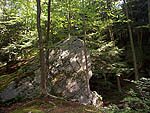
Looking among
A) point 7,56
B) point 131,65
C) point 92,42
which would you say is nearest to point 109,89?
point 131,65

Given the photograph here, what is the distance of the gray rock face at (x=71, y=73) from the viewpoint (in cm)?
1402

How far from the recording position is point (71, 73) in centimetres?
1482

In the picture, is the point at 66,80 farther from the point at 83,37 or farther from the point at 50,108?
the point at 83,37

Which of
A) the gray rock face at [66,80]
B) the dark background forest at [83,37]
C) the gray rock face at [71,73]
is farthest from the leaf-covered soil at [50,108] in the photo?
the gray rock face at [71,73]

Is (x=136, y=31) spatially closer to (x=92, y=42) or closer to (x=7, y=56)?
(x=92, y=42)

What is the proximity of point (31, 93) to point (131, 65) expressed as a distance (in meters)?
11.9

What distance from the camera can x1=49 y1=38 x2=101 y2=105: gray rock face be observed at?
14.0m

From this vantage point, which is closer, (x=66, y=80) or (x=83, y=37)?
(x=66, y=80)

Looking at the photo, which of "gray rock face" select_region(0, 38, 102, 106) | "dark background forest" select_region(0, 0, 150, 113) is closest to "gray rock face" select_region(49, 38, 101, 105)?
"gray rock face" select_region(0, 38, 102, 106)

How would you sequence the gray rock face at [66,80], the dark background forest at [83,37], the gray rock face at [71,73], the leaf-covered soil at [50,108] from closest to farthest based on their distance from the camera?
1. the leaf-covered soil at [50,108]
2. the dark background forest at [83,37]
3. the gray rock face at [66,80]
4. the gray rock face at [71,73]

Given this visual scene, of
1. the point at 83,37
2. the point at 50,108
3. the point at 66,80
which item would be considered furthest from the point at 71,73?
the point at 50,108

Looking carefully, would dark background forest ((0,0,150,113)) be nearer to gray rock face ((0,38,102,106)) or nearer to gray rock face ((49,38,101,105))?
gray rock face ((0,38,102,106))

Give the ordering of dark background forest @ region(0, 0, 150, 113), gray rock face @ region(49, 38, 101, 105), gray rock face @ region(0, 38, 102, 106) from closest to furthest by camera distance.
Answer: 1. dark background forest @ region(0, 0, 150, 113)
2. gray rock face @ region(0, 38, 102, 106)
3. gray rock face @ region(49, 38, 101, 105)

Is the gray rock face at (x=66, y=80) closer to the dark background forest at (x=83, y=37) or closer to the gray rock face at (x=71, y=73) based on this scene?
the gray rock face at (x=71, y=73)
